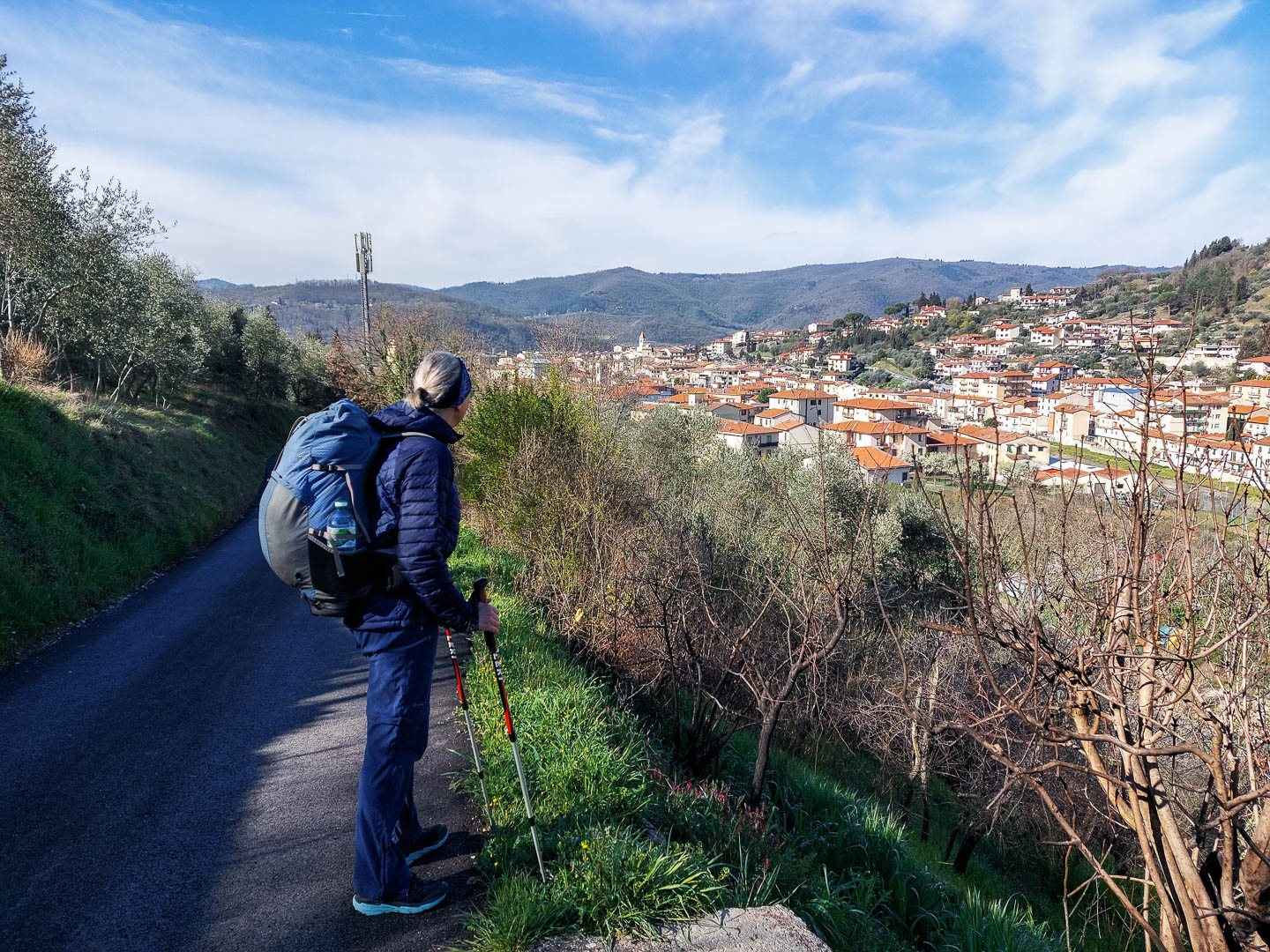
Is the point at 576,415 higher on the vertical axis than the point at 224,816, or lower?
higher

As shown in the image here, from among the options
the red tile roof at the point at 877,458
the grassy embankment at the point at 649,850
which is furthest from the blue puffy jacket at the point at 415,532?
the red tile roof at the point at 877,458

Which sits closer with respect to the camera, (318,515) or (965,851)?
(318,515)

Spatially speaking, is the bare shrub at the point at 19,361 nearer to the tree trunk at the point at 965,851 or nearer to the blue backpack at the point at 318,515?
the blue backpack at the point at 318,515

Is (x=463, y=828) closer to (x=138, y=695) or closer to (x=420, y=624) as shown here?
(x=420, y=624)

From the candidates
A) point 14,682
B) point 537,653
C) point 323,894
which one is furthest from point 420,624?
point 14,682

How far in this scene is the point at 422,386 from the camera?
2.95 meters

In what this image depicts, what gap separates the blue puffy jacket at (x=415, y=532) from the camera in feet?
8.82

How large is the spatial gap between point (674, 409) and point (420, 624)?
27468 millimetres

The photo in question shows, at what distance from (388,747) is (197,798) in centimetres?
179

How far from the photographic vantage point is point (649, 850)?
3035 millimetres

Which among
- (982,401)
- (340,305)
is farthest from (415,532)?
(340,305)

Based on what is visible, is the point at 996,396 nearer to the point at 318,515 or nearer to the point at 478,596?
the point at 478,596

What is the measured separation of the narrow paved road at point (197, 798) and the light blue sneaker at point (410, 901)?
0.04m

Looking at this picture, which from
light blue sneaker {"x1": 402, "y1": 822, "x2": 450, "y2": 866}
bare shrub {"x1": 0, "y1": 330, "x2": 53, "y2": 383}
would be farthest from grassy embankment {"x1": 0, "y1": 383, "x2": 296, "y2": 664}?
light blue sneaker {"x1": 402, "y1": 822, "x2": 450, "y2": 866}
